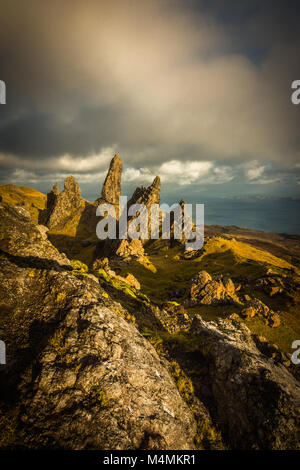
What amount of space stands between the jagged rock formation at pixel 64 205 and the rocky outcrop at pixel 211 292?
85.5 m

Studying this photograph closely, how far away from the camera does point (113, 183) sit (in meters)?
123

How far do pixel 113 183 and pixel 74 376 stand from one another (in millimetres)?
125705

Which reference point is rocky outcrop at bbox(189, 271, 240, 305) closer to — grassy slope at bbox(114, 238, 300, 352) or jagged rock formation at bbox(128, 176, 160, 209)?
grassy slope at bbox(114, 238, 300, 352)

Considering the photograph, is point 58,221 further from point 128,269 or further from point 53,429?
point 53,429

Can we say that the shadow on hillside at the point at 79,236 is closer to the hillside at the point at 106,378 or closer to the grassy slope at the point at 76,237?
the grassy slope at the point at 76,237

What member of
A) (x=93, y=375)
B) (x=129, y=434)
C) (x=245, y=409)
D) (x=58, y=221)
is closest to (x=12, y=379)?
(x=93, y=375)

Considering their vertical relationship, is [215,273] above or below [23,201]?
below

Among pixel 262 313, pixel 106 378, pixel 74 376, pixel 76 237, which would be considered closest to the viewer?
pixel 74 376

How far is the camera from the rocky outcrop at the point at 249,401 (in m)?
7.05

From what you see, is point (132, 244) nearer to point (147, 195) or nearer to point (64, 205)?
point (147, 195)

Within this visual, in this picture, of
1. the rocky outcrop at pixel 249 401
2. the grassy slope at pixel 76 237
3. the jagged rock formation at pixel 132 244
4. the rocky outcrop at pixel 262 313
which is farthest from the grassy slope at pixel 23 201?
the rocky outcrop at pixel 249 401

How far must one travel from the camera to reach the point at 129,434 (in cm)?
572

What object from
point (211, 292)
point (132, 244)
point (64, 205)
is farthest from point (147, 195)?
point (211, 292)
